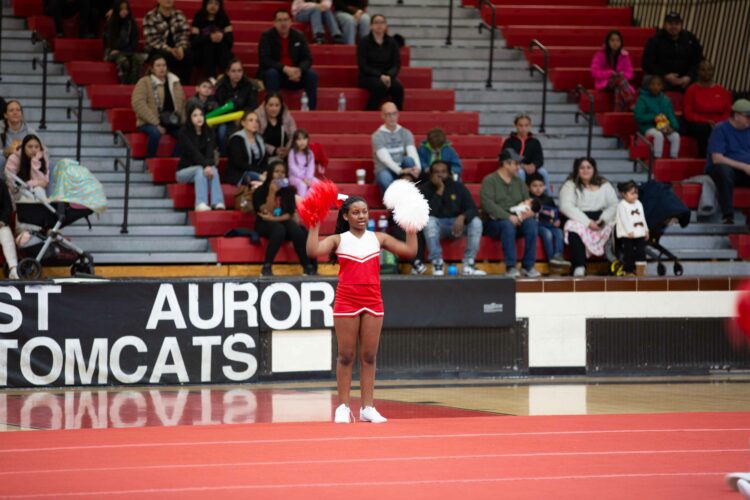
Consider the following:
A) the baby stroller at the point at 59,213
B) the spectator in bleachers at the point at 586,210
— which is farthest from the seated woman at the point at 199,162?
the spectator in bleachers at the point at 586,210

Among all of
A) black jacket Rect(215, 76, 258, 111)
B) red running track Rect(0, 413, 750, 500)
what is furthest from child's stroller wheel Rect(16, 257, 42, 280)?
red running track Rect(0, 413, 750, 500)

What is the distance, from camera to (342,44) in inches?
757

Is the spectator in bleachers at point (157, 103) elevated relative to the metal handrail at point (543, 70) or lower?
lower

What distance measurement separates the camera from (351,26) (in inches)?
757

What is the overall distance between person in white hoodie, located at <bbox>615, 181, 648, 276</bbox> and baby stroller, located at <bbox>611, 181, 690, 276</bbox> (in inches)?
6.7

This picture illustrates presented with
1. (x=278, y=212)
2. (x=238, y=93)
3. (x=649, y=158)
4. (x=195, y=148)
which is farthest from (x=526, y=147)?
(x=195, y=148)

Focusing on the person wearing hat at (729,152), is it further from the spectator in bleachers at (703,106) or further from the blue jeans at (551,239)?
the blue jeans at (551,239)

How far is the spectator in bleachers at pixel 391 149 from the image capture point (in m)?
16.0

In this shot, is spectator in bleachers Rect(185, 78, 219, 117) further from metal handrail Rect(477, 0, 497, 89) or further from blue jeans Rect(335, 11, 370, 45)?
metal handrail Rect(477, 0, 497, 89)

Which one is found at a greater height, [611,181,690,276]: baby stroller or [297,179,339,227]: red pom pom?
[297,179,339,227]: red pom pom

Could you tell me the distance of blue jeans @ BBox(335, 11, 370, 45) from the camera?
19.2 metres

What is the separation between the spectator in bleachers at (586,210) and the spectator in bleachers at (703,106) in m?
2.80

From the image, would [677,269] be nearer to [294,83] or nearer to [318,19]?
[294,83]

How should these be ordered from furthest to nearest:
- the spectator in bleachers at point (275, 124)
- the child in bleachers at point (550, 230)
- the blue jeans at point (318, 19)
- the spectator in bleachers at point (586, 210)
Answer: the blue jeans at point (318, 19) → the spectator in bleachers at point (275, 124) → the child in bleachers at point (550, 230) → the spectator in bleachers at point (586, 210)
